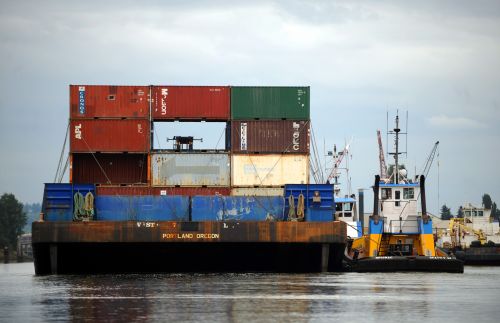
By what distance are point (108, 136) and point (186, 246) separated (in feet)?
26.9

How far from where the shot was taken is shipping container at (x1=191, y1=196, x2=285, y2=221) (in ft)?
191

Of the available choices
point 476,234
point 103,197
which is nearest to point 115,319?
point 103,197

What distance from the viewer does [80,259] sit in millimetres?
59781

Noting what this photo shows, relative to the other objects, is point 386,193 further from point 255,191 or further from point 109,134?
point 109,134

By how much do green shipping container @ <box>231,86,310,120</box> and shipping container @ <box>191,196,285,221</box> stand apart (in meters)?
6.10

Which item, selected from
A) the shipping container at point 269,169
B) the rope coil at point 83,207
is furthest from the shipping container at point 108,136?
the shipping container at point 269,169

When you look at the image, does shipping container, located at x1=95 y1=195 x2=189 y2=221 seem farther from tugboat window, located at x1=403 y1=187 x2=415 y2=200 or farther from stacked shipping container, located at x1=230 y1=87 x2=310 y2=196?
tugboat window, located at x1=403 y1=187 x2=415 y2=200

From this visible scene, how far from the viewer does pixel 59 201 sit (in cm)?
5841

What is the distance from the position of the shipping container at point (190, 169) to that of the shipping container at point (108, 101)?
3024mm

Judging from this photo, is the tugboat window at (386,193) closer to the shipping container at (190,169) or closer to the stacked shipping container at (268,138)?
the stacked shipping container at (268,138)

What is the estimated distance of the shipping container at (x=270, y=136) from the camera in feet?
206

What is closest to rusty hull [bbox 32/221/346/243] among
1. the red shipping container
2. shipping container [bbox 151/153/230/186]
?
shipping container [bbox 151/153/230/186]

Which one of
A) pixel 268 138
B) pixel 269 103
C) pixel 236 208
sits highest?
pixel 269 103

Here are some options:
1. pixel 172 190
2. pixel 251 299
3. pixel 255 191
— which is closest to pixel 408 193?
pixel 255 191
